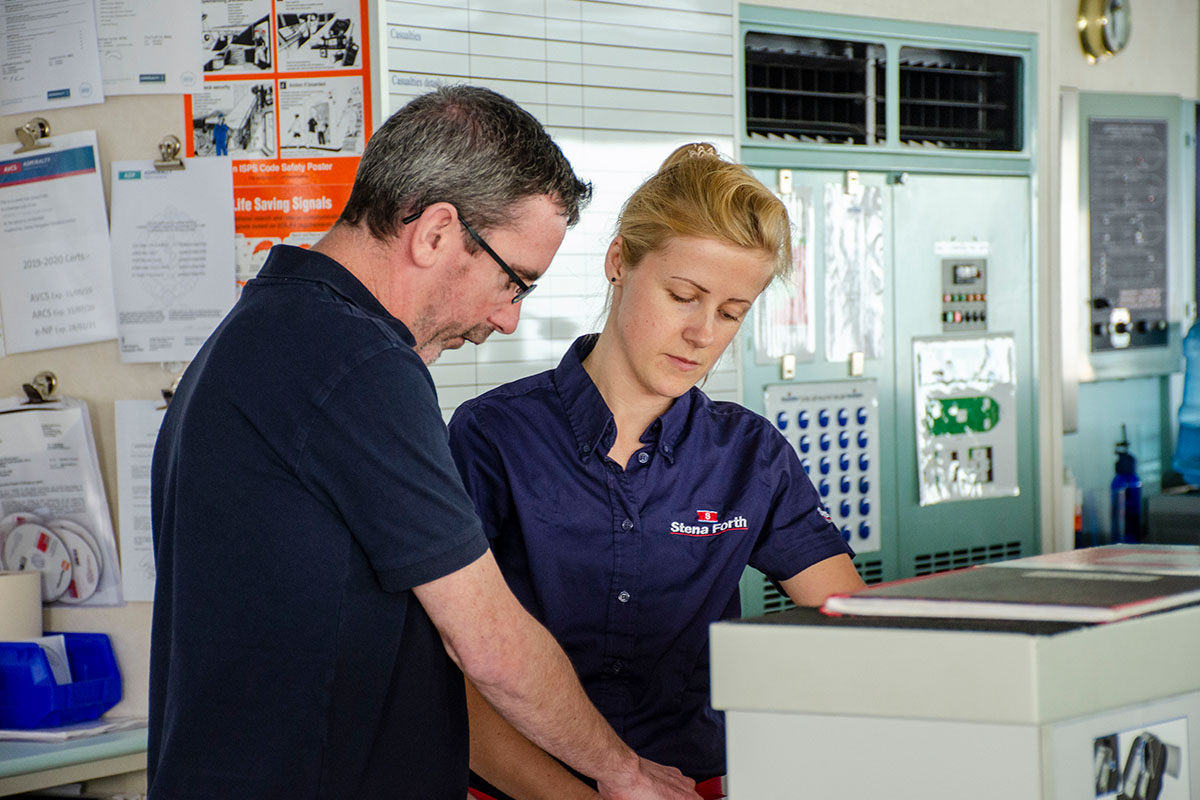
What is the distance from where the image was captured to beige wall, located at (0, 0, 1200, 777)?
7.89ft

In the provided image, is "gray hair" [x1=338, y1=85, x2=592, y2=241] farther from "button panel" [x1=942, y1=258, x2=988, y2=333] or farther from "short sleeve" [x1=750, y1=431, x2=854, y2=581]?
"button panel" [x1=942, y1=258, x2=988, y2=333]

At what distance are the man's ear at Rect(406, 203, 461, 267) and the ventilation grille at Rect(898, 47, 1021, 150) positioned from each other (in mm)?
2226

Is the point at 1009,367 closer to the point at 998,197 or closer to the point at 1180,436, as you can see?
the point at 998,197

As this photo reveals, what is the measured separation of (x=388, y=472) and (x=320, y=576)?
0.40ft

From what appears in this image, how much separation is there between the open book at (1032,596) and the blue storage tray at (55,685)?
1.86 metres

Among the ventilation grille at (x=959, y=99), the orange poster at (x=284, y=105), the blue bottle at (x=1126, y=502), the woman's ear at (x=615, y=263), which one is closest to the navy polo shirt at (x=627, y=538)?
the woman's ear at (x=615, y=263)

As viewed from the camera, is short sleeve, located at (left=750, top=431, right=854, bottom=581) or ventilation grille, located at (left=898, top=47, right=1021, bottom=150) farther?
ventilation grille, located at (left=898, top=47, right=1021, bottom=150)

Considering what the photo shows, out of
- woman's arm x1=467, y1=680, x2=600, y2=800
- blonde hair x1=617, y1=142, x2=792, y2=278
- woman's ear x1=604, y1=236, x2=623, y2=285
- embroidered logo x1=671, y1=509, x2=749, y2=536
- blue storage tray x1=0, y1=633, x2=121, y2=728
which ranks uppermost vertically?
blonde hair x1=617, y1=142, x2=792, y2=278

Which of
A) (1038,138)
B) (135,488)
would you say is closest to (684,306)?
(135,488)

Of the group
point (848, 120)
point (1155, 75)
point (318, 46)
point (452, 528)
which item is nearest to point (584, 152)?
point (318, 46)

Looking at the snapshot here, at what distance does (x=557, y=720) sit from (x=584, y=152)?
163cm

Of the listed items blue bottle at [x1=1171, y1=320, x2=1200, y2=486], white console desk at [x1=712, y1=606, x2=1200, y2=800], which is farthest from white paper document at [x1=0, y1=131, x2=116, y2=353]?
blue bottle at [x1=1171, y1=320, x2=1200, y2=486]

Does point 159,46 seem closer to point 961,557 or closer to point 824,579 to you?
point 824,579

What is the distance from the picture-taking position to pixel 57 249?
2.42 metres
